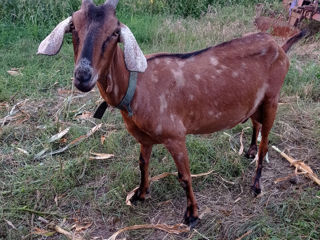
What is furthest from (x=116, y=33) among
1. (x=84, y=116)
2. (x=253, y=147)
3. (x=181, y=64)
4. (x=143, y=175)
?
(x=84, y=116)

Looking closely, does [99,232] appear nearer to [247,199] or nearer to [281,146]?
[247,199]

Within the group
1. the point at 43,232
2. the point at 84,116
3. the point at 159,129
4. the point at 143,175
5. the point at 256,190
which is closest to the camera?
the point at 159,129

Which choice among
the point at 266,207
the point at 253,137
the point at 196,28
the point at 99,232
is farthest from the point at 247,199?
the point at 196,28

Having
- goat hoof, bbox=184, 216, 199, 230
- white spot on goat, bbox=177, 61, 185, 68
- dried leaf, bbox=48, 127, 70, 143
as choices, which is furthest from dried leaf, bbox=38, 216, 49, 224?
white spot on goat, bbox=177, 61, 185, 68

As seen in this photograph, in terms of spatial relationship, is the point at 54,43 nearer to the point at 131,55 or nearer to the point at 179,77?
the point at 131,55

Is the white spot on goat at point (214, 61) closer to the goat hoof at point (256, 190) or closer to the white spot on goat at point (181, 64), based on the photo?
the white spot on goat at point (181, 64)

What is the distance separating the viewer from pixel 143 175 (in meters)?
3.39

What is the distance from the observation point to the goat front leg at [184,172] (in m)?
2.89

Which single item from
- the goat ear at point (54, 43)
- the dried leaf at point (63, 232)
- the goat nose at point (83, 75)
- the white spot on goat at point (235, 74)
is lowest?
the dried leaf at point (63, 232)

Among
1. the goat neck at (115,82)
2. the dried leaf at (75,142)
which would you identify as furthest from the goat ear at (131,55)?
the dried leaf at (75,142)

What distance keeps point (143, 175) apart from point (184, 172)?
0.52m

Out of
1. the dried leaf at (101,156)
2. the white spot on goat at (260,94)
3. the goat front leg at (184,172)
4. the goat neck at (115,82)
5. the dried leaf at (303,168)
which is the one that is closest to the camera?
the goat neck at (115,82)

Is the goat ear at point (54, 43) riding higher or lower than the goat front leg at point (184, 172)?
higher

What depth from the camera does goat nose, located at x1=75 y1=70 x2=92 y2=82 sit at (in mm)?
2090
